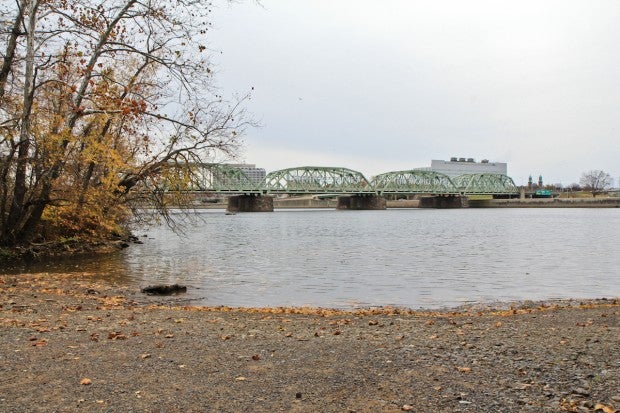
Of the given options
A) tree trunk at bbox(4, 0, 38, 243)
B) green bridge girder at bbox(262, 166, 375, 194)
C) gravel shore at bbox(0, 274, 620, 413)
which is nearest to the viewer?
gravel shore at bbox(0, 274, 620, 413)

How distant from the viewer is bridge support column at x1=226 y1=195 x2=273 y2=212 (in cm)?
17550

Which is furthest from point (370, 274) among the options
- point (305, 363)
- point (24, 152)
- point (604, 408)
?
point (604, 408)

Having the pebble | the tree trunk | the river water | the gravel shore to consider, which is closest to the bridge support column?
the river water

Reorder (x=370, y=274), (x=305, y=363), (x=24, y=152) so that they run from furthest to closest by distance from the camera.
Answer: (x=370, y=274) → (x=24, y=152) → (x=305, y=363)

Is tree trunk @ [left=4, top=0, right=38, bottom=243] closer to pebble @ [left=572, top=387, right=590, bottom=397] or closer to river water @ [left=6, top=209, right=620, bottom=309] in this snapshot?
river water @ [left=6, top=209, right=620, bottom=309]

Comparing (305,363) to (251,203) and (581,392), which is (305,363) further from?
(251,203)

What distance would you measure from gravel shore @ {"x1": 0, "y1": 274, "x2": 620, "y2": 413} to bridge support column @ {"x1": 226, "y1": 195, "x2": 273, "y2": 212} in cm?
16289

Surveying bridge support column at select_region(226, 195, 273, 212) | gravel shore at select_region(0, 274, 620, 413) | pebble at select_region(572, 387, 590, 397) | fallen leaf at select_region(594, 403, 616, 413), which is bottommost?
gravel shore at select_region(0, 274, 620, 413)

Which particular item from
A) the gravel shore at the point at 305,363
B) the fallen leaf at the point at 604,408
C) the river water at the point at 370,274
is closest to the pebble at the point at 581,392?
the gravel shore at the point at 305,363

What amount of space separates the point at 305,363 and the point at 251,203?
6688 inches

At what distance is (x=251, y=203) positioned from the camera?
17688 centimetres

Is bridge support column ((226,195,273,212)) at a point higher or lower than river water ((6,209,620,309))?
higher

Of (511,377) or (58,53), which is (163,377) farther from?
(58,53)

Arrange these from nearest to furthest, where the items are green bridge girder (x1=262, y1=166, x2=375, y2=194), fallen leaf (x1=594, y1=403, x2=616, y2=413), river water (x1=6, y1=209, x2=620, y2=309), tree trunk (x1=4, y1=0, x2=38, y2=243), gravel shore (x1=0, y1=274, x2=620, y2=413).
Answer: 1. fallen leaf (x1=594, y1=403, x2=616, y2=413)
2. gravel shore (x1=0, y1=274, x2=620, y2=413)
3. river water (x1=6, y1=209, x2=620, y2=309)
4. tree trunk (x1=4, y1=0, x2=38, y2=243)
5. green bridge girder (x1=262, y1=166, x2=375, y2=194)
